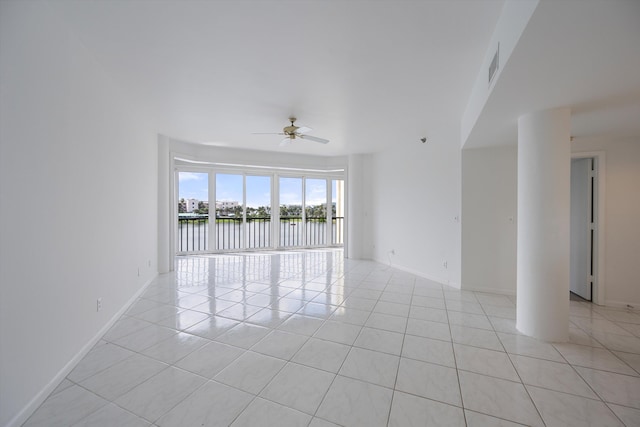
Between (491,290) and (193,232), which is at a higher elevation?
(193,232)

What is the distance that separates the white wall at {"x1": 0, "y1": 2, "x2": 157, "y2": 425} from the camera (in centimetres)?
142

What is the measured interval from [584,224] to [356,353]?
391cm

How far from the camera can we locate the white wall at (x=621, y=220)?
323 centimetres

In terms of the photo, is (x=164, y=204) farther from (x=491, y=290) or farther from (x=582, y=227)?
(x=582, y=227)

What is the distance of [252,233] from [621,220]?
7491 mm

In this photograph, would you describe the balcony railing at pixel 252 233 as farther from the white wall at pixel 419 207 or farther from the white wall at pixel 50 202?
the white wall at pixel 50 202

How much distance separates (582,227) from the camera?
144 inches

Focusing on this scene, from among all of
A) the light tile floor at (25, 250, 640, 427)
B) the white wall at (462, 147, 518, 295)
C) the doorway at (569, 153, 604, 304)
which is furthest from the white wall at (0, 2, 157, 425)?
→ the doorway at (569, 153, 604, 304)

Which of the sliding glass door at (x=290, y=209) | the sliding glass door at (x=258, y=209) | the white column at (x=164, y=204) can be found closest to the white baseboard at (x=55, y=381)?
the white column at (x=164, y=204)

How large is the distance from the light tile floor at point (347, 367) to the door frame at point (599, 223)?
264 mm

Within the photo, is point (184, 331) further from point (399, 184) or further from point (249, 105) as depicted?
point (399, 184)

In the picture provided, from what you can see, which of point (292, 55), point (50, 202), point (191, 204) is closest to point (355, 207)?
point (191, 204)

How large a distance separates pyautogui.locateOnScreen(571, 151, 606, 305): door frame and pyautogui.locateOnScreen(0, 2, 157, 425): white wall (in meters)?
5.65

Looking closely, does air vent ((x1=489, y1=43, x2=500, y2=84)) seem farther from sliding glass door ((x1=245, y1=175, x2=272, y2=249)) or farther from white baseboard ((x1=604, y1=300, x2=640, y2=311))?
sliding glass door ((x1=245, y1=175, x2=272, y2=249))
